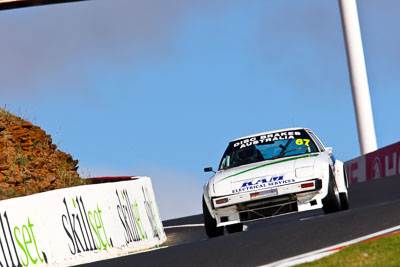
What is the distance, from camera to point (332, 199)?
12195 mm

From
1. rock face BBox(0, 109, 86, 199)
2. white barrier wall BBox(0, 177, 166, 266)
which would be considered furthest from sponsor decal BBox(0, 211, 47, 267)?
rock face BBox(0, 109, 86, 199)

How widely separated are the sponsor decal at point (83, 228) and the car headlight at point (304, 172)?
3.65 metres

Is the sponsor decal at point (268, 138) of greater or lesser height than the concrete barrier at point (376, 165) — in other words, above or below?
above

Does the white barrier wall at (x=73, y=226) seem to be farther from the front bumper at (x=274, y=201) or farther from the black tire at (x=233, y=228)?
the front bumper at (x=274, y=201)

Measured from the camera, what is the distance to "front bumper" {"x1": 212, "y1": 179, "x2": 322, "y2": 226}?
11945 mm

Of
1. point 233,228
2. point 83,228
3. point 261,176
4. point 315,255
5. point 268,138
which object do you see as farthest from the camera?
point 83,228

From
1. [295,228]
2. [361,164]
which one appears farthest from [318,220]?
[361,164]

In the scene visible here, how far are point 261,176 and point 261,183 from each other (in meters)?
0.12

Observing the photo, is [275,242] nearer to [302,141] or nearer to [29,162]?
[302,141]

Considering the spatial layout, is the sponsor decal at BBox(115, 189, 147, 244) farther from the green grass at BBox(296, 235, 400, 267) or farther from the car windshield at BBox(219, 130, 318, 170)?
the green grass at BBox(296, 235, 400, 267)

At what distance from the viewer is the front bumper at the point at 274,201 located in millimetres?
11945

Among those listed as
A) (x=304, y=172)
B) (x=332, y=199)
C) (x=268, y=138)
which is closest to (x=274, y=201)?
(x=304, y=172)

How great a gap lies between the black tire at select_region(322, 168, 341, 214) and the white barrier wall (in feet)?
12.6

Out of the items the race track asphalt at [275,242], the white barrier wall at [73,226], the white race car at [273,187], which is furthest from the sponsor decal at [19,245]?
the white race car at [273,187]
